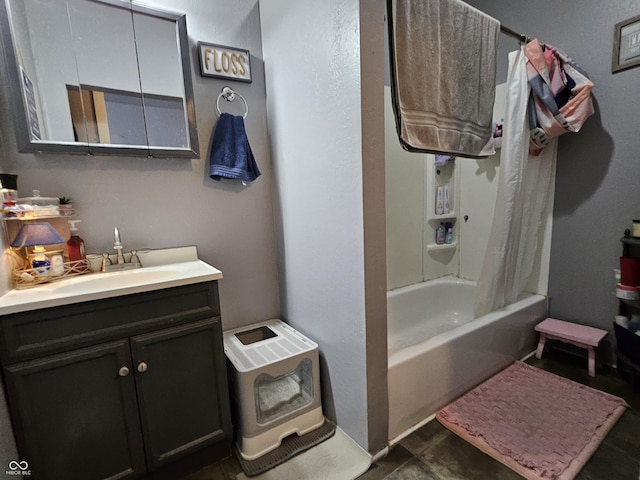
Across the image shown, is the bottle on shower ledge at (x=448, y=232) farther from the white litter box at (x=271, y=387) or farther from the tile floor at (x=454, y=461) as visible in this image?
the white litter box at (x=271, y=387)

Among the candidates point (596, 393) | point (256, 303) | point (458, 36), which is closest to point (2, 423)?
point (256, 303)

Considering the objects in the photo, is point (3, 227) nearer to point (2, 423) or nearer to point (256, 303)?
point (2, 423)

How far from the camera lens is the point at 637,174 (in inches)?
69.2

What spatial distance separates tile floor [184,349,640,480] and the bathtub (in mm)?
92

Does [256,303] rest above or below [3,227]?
below

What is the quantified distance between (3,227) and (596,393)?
2990 millimetres

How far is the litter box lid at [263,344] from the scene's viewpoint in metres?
1.41

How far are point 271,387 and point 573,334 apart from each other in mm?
1944

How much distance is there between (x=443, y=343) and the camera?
5.09ft

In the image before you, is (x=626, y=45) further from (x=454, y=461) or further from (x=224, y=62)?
(x=454, y=461)

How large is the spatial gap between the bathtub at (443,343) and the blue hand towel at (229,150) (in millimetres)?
1232

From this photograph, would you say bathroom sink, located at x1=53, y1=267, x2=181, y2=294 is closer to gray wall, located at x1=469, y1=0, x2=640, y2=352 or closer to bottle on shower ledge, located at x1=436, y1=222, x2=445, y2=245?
bottle on shower ledge, located at x1=436, y1=222, x2=445, y2=245

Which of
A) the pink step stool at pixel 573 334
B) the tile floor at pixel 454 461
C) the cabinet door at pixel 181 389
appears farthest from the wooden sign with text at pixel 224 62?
the pink step stool at pixel 573 334

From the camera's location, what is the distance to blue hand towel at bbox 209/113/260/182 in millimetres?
1568
